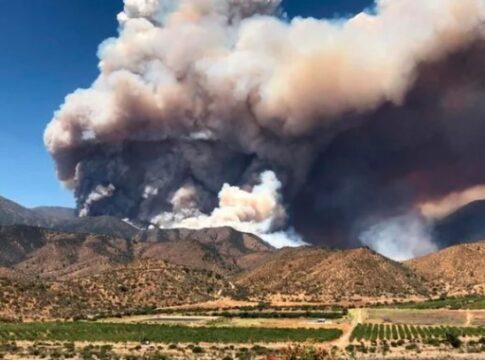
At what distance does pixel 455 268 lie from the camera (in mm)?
178875

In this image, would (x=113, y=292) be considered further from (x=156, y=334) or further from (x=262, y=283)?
(x=156, y=334)

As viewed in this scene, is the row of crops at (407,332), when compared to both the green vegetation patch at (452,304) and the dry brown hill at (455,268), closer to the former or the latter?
the green vegetation patch at (452,304)

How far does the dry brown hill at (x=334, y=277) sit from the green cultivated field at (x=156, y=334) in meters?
58.4

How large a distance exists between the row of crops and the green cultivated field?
3.67m

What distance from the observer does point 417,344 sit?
7562 cm

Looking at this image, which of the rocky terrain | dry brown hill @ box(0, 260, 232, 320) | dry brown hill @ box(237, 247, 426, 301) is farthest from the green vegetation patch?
dry brown hill @ box(0, 260, 232, 320)

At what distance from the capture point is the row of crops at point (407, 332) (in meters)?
82.2

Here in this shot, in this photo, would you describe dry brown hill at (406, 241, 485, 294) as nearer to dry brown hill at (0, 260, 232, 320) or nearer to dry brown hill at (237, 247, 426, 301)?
dry brown hill at (237, 247, 426, 301)

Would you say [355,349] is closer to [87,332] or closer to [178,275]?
[87,332]

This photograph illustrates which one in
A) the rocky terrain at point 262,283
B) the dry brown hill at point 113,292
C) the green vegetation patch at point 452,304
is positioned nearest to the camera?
the green vegetation patch at point 452,304

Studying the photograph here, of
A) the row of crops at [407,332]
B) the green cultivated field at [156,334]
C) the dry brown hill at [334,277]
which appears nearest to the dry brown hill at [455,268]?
the dry brown hill at [334,277]

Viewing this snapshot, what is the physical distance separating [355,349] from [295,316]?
4253 centimetres

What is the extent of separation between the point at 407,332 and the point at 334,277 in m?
79.8

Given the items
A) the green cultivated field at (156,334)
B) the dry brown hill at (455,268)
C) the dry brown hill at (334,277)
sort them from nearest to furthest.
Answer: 1. the green cultivated field at (156,334)
2. the dry brown hill at (334,277)
3. the dry brown hill at (455,268)
